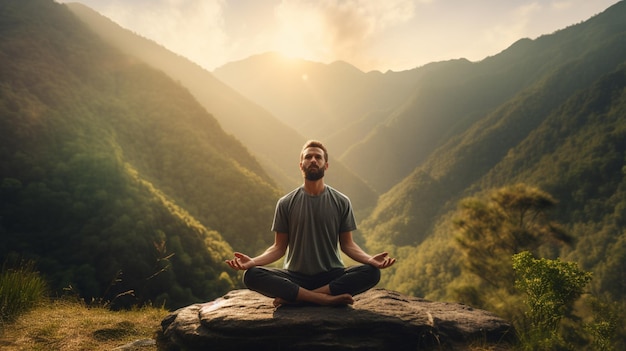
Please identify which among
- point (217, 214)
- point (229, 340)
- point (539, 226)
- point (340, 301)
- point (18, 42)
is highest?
point (18, 42)

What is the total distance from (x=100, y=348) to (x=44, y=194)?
41.4 m

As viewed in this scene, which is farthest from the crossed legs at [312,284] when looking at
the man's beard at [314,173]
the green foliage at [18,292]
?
the green foliage at [18,292]

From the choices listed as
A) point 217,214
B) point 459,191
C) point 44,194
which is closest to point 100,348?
point 44,194

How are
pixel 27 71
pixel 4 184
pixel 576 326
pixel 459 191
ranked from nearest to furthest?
pixel 576 326
pixel 4 184
pixel 27 71
pixel 459 191

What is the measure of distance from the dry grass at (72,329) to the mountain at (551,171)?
2471 inches

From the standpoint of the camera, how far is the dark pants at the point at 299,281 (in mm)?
4520

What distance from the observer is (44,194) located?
36500 mm

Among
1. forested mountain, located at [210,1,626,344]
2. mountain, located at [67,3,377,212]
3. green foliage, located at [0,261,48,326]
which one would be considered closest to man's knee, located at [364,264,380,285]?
green foliage, located at [0,261,48,326]

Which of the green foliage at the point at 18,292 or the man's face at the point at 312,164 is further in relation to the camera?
the green foliage at the point at 18,292

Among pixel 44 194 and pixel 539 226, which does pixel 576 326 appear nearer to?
pixel 539 226

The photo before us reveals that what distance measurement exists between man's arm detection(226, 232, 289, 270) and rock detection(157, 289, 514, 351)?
684 millimetres

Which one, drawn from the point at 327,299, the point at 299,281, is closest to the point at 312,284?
the point at 299,281

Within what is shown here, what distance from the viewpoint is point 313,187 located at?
4848mm

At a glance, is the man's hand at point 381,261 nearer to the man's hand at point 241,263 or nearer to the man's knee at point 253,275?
the man's knee at point 253,275
